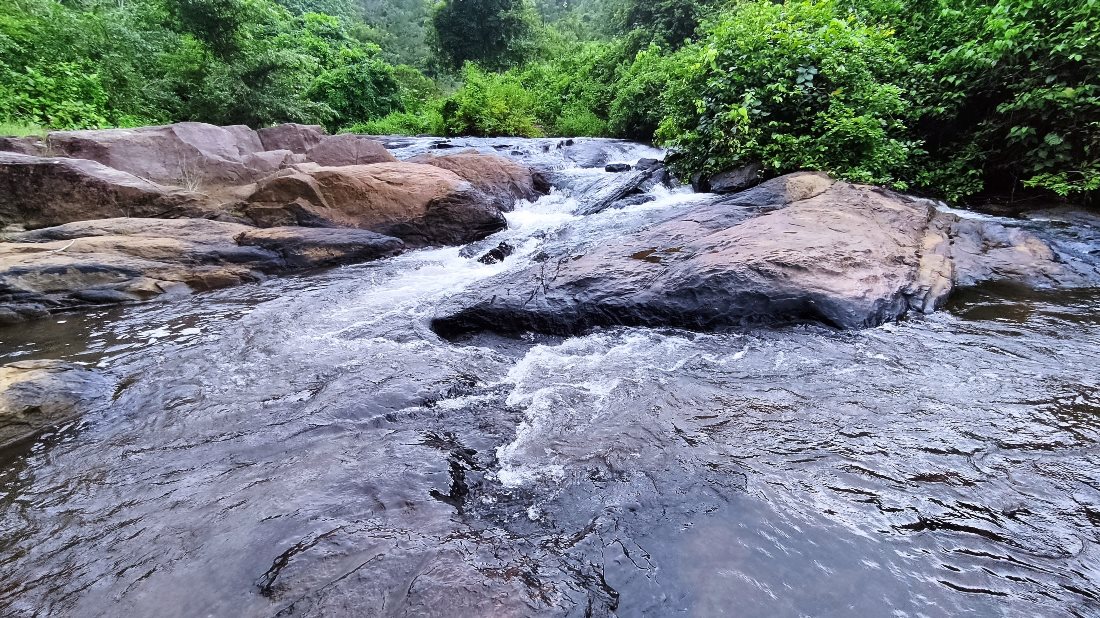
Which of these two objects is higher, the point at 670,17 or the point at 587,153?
the point at 670,17

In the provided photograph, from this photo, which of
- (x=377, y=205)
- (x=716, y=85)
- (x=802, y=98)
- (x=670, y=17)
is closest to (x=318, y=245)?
(x=377, y=205)

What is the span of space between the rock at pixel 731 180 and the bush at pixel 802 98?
0.39 feet

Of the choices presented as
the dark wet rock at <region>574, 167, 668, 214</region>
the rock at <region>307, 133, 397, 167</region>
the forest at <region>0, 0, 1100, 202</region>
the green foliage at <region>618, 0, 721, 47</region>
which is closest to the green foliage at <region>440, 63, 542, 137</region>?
the forest at <region>0, 0, 1100, 202</region>

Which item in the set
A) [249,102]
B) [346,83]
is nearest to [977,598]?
[249,102]

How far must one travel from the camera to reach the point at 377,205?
805 cm

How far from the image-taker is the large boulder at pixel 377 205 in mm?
7770

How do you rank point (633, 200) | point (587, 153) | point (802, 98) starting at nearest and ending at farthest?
point (802, 98), point (633, 200), point (587, 153)

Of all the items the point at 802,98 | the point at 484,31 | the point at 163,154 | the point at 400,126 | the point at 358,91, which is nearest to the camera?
the point at 802,98

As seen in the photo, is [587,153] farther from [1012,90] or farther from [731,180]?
[1012,90]

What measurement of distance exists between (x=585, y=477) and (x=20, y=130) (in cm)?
1206

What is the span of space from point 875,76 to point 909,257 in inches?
152

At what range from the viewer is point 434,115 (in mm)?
19109

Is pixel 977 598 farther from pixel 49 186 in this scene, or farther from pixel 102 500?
pixel 49 186

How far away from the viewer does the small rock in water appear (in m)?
6.93
